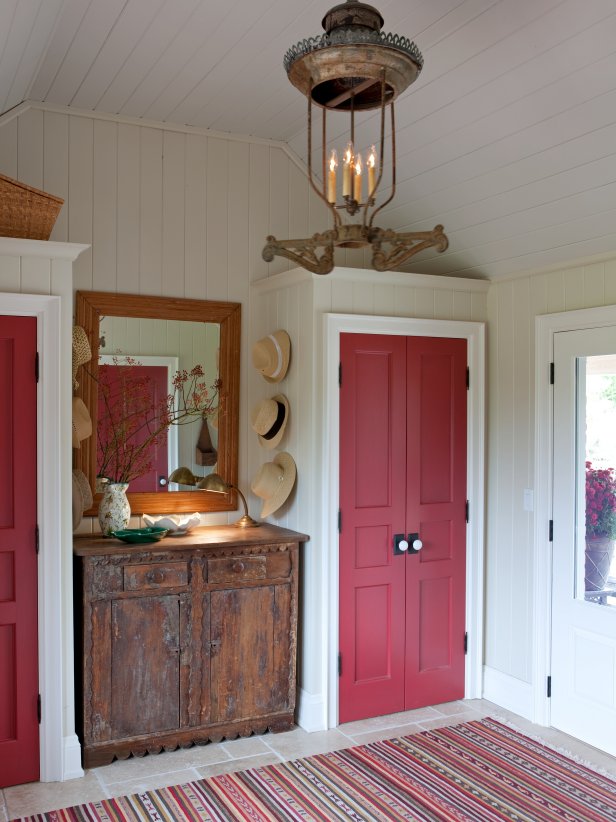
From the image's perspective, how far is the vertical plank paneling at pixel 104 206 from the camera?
13.5 feet

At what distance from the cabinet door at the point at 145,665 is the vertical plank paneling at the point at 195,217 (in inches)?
65.2

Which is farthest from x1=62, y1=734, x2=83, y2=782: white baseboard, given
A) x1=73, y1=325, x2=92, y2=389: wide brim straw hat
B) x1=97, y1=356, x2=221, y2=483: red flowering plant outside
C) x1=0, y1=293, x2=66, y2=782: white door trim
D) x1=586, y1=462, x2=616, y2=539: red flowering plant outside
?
x1=586, y1=462, x2=616, y2=539: red flowering plant outside

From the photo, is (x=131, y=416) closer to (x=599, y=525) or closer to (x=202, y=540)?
(x=202, y=540)

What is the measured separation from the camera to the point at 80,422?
12.7 ft

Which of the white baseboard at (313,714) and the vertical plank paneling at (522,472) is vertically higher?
the vertical plank paneling at (522,472)

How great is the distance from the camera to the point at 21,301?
3.38m

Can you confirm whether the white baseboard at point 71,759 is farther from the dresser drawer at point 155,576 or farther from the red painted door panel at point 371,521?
the red painted door panel at point 371,521

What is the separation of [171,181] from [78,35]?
104 centimetres

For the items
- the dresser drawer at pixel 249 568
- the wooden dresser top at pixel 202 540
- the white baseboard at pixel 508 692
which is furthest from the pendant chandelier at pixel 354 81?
the white baseboard at pixel 508 692

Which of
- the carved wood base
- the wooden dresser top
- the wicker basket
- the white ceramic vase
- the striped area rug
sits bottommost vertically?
the striped area rug

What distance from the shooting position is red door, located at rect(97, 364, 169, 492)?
4.09 meters

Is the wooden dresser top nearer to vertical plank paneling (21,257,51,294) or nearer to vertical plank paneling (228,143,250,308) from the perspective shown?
vertical plank paneling (21,257,51,294)

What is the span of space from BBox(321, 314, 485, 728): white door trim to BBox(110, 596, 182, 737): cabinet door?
0.77 meters

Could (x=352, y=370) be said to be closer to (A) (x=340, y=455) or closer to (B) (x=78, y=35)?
(A) (x=340, y=455)
